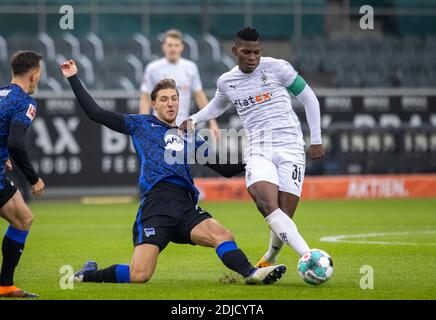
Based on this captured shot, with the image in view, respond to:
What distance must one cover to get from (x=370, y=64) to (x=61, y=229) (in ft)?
45.3

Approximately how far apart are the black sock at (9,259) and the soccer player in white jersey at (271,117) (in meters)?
2.16

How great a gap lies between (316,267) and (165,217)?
4.89 ft

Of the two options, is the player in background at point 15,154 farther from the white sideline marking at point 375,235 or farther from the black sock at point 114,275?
the white sideline marking at point 375,235

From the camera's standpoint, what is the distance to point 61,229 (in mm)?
15500

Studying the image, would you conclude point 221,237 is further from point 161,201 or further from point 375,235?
point 375,235

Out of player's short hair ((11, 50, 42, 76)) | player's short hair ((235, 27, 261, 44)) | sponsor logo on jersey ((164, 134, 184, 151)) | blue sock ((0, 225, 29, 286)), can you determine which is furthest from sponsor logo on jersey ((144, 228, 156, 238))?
player's short hair ((235, 27, 261, 44))

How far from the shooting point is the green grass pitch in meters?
8.44

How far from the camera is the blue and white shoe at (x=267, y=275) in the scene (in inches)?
340

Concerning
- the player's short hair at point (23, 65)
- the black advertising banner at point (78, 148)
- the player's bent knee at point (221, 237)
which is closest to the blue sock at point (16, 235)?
A: the player's short hair at point (23, 65)

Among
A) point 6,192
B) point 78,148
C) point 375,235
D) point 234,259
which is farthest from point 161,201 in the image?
point 78,148

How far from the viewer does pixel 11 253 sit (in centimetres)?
839

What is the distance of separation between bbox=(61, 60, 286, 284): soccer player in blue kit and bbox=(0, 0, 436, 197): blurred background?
460 inches

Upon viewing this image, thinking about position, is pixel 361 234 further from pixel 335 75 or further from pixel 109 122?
pixel 335 75

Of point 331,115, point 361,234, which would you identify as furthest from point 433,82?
point 361,234
